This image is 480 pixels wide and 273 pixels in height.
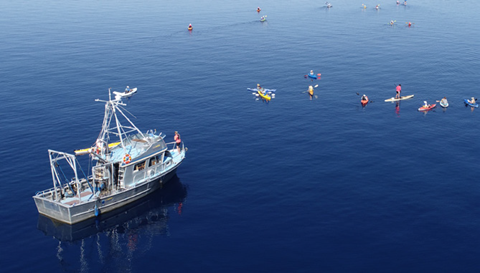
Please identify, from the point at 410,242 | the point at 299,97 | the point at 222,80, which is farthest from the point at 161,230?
the point at 222,80

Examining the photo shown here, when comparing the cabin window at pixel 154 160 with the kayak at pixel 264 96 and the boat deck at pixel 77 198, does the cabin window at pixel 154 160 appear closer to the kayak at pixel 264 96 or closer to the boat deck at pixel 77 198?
the boat deck at pixel 77 198

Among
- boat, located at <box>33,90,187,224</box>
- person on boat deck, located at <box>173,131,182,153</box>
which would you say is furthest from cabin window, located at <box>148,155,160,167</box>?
person on boat deck, located at <box>173,131,182,153</box>

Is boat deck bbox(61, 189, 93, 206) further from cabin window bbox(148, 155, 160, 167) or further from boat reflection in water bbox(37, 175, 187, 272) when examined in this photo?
cabin window bbox(148, 155, 160, 167)

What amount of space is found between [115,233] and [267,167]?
33372 mm

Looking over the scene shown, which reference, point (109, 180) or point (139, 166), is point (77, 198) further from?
point (139, 166)

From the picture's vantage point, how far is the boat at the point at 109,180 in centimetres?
8444

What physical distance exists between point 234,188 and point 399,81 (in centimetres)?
8413

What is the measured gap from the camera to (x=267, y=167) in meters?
102

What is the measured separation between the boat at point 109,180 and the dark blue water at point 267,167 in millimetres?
2383

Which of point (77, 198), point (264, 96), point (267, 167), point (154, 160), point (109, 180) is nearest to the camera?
point (77, 198)

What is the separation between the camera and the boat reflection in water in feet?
248

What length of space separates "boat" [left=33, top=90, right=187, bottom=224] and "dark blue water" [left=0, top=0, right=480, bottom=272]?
238cm

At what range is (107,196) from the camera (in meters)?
86.6

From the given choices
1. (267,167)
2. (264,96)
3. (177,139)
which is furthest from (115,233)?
(264,96)
